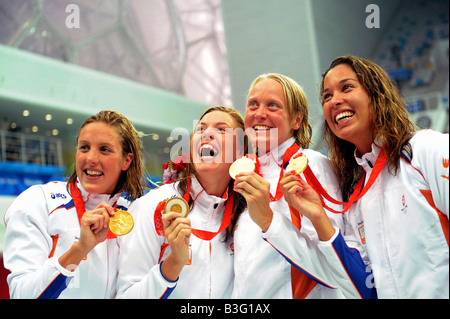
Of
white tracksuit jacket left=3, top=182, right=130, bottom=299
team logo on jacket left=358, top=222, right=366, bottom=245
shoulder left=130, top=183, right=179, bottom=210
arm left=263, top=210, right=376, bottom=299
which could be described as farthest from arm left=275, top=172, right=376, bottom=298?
white tracksuit jacket left=3, top=182, right=130, bottom=299

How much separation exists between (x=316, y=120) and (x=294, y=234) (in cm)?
209

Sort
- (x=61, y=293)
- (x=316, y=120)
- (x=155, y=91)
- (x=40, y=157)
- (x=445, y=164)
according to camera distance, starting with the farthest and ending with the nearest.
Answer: (x=155, y=91) < (x=40, y=157) < (x=316, y=120) < (x=61, y=293) < (x=445, y=164)

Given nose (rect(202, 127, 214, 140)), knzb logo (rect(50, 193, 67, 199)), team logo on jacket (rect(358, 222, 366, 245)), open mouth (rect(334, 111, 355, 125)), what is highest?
open mouth (rect(334, 111, 355, 125))

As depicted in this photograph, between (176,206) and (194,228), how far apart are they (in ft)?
1.13

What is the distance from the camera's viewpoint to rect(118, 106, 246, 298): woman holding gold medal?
2.21 metres

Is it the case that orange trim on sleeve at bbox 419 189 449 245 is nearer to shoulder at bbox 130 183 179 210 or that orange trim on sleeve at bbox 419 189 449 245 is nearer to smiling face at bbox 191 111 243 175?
smiling face at bbox 191 111 243 175

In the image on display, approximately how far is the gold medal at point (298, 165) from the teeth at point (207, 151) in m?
0.55

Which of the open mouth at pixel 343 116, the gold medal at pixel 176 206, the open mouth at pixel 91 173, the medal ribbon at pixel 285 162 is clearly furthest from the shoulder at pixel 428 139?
the open mouth at pixel 91 173

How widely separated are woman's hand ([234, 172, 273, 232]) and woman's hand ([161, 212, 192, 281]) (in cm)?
31

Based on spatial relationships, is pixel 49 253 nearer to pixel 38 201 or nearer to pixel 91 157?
pixel 38 201

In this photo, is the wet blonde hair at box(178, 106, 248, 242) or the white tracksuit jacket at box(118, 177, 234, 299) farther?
the wet blonde hair at box(178, 106, 248, 242)
